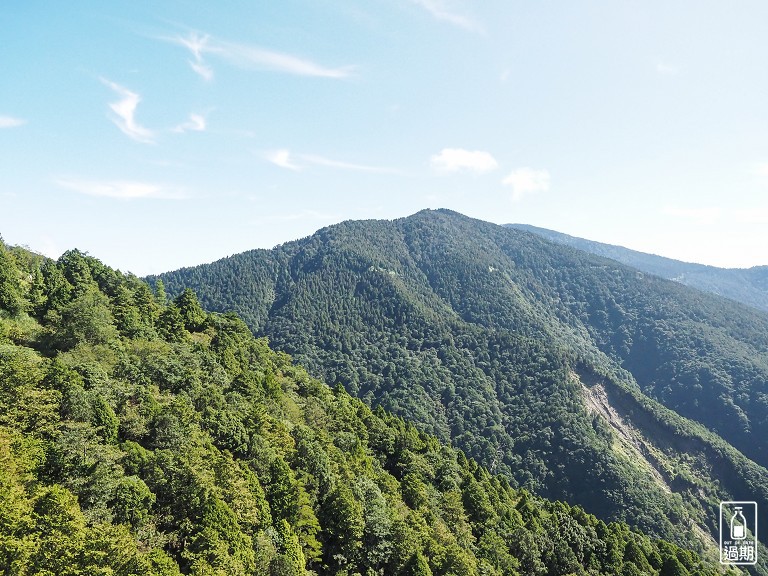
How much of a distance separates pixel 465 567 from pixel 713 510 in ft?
589

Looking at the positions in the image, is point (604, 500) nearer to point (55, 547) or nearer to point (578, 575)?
point (578, 575)

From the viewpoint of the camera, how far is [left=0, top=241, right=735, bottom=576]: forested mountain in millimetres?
30922

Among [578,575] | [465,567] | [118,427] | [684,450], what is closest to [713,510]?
[684,450]

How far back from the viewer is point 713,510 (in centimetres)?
17175
